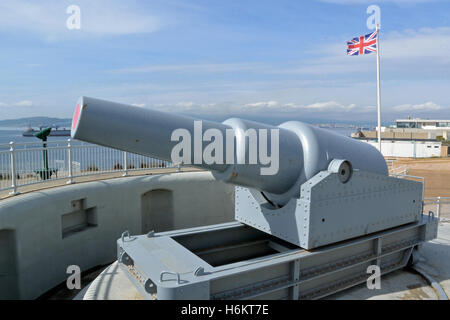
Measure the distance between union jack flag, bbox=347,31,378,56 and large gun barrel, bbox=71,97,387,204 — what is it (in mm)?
10847

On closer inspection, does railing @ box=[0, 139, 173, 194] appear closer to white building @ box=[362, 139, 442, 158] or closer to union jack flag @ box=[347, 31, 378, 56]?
union jack flag @ box=[347, 31, 378, 56]

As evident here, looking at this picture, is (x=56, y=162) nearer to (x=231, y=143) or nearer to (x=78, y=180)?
(x=78, y=180)

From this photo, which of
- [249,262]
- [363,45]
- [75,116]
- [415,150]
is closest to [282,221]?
[249,262]

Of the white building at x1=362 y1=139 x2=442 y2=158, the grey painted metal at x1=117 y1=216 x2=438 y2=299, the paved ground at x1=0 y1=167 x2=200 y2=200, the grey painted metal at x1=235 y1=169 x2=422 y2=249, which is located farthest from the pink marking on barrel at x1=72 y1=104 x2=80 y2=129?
the white building at x1=362 y1=139 x2=442 y2=158

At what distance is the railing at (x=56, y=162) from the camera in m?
6.59

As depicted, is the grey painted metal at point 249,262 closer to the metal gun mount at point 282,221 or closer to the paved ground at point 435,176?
the metal gun mount at point 282,221

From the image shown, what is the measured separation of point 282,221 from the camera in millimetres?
4633

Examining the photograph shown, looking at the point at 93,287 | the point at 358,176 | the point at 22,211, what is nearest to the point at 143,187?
the point at 22,211

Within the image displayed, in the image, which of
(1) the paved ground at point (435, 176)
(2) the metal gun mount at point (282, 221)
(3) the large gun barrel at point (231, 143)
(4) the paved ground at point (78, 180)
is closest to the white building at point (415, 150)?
(1) the paved ground at point (435, 176)

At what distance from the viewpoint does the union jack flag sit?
14523 mm
